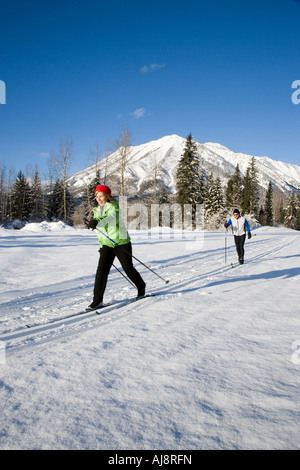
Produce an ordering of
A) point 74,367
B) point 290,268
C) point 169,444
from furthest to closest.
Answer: point 290,268 < point 74,367 < point 169,444

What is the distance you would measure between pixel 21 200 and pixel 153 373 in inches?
1778

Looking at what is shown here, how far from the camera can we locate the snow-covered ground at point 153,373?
1.54m

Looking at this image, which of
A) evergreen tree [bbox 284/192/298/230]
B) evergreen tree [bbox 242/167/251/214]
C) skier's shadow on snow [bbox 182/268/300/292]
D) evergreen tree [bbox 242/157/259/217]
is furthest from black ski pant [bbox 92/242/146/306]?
evergreen tree [bbox 284/192/298/230]

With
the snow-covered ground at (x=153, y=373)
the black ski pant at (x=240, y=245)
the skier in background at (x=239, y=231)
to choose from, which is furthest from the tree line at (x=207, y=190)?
the snow-covered ground at (x=153, y=373)

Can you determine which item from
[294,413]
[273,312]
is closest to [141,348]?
[294,413]

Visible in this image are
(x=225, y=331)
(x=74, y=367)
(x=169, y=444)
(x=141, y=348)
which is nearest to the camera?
(x=169, y=444)

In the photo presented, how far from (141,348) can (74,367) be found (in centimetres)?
69

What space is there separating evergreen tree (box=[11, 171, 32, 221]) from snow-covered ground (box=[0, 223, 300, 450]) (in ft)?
135

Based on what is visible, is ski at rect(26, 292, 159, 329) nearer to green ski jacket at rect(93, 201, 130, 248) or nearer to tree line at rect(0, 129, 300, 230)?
green ski jacket at rect(93, 201, 130, 248)

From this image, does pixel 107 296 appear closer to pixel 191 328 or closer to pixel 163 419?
pixel 191 328

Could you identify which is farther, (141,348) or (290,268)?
(290,268)

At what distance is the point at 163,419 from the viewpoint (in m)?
1.64

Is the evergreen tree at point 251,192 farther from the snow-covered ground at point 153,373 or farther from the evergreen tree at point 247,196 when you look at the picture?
the snow-covered ground at point 153,373

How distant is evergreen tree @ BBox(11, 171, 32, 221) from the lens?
135ft
